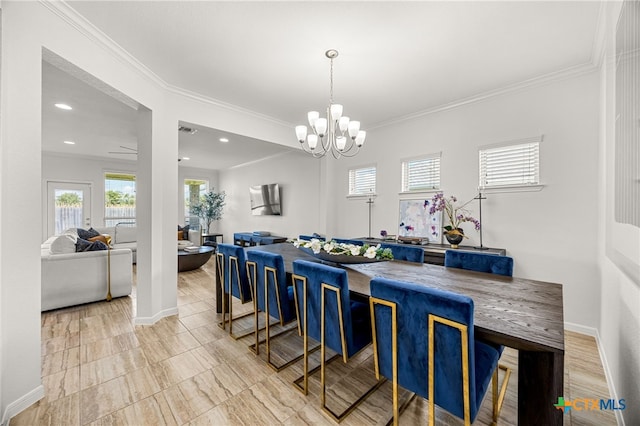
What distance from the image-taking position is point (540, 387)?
106 centimetres

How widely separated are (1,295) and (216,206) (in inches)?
267

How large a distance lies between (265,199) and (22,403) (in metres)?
5.36

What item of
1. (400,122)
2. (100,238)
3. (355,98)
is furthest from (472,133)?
(100,238)

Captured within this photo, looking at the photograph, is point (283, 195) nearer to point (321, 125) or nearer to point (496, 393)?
point (321, 125)

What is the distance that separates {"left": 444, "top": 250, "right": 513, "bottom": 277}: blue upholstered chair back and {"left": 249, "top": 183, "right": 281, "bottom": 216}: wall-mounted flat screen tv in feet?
15.2

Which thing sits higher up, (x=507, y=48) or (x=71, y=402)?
(x=507, y=48)

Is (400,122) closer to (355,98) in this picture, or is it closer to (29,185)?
(355,98)

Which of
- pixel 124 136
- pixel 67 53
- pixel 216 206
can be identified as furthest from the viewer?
pixel 216 206

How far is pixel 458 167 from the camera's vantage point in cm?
353

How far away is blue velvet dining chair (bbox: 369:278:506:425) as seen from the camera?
110cm

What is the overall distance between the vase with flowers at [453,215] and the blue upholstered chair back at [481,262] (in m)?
0.97

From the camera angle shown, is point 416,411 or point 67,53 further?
point 67,53

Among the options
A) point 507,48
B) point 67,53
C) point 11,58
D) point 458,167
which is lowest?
point 458,167

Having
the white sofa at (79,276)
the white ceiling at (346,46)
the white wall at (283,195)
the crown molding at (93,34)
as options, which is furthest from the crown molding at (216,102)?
the white sofa at (79,276)
